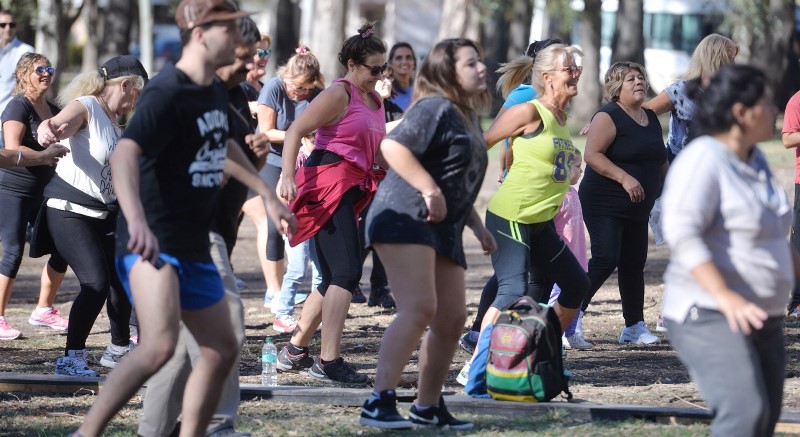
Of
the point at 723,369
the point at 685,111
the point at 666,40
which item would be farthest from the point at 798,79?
the point at 723,369

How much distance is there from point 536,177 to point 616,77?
1.66 meters

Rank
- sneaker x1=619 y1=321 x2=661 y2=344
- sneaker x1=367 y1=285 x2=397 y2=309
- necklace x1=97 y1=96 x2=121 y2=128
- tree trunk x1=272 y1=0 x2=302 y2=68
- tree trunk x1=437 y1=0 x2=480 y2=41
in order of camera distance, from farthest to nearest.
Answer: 1. tree trunk x1=272 y1=0 x2=302 y2=68
2. tree trunk x1=437 y1=0 x2=480 y2=41
3. sneaker x1=367 y1=285 x2=397 y2=309
4. sneaker x1=619 y1=321 x2=661 y2=344
5. necklace x1=97 y1=96 x2=121 y2=128

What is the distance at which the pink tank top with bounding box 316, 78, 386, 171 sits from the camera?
23.3ft

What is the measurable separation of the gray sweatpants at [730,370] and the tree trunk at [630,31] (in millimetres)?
28593

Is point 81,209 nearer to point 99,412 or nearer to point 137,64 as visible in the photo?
point 137,64

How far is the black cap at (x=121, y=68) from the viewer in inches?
288

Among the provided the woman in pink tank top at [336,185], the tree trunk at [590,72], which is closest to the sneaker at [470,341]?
the woman in pink tank top at [336,185]

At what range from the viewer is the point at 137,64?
24.5 feet

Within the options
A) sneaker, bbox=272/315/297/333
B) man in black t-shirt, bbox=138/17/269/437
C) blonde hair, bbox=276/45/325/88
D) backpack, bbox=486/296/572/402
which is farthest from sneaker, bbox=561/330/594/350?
man in black t-shirt, bbox=138/17/269/437

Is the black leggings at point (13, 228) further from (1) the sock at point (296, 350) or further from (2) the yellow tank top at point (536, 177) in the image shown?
(2) the yellow tank top at point (536, 177)

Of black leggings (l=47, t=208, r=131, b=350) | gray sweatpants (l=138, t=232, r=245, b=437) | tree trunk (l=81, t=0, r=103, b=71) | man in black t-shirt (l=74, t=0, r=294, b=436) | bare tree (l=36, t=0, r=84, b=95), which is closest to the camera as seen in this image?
man in black t-shirt (l=74, t=0, r=294, b=436)

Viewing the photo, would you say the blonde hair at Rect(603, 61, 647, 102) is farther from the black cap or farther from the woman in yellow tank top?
the black cap

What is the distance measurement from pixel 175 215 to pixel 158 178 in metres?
0.15

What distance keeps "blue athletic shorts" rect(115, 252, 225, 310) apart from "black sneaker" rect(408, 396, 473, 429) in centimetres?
128
